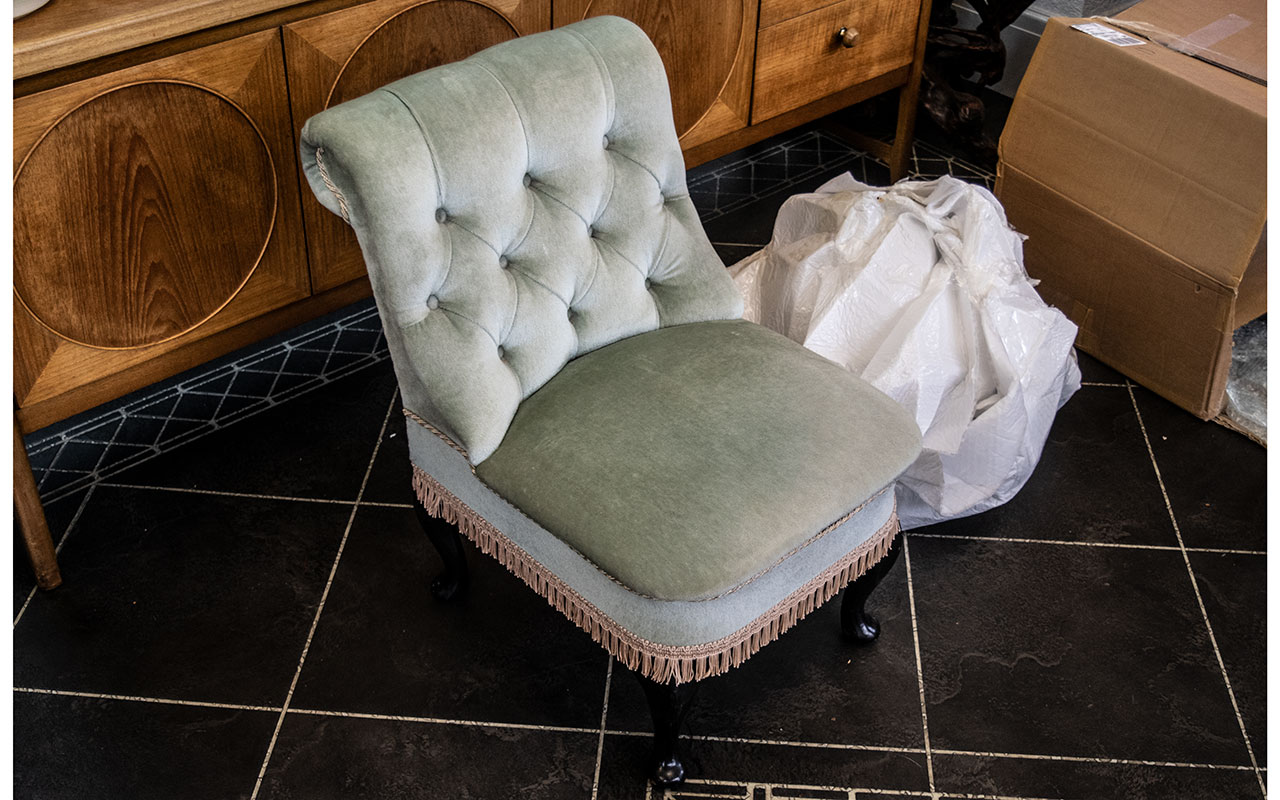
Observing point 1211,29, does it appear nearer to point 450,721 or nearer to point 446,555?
point 446,555

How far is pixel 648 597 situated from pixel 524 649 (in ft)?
1.55

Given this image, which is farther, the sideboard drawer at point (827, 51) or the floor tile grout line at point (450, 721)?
the sideboard drawer at point (827, 51)

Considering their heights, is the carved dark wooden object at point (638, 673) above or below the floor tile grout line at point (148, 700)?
above

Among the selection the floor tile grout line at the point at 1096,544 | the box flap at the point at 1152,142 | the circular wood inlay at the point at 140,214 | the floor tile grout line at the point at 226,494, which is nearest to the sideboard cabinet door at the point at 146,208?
the circular wood inlay at the point at 140,214

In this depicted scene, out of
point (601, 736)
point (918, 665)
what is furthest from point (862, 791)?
point (601, 736)

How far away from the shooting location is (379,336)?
7.81ft

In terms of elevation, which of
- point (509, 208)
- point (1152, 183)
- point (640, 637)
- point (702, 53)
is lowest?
point (640, 637)

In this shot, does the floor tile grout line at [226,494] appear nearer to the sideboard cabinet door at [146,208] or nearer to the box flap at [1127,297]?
the sideboard cabinet door at [146,208]

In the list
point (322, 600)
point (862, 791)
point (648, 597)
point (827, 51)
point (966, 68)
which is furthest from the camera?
point (966, 68)

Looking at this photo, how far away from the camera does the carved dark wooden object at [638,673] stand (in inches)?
58.1

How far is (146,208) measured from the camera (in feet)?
5.63

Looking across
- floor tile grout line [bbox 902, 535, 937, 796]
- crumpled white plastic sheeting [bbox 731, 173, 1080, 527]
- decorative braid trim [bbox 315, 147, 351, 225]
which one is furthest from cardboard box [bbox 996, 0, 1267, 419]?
decorative braid trim [bbox 315, 147, 351, 225]

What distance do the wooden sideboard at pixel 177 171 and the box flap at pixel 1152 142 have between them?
0.76 m

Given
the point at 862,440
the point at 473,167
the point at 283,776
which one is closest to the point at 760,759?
the point at 862,440
